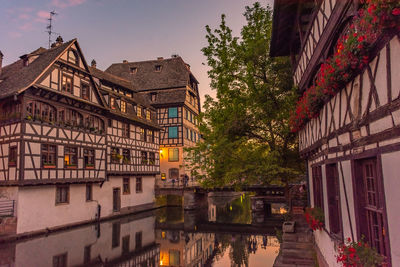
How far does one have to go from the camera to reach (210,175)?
1734 cm

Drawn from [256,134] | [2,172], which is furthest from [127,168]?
[256,134]

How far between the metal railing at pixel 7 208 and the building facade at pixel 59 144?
5 centimetres

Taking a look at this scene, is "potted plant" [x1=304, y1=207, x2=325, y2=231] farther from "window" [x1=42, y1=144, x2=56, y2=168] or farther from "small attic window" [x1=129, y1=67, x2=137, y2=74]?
"small attic window" [x1=129, y1=67, x2=137, y2=74]

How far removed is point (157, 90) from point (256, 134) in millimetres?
26801

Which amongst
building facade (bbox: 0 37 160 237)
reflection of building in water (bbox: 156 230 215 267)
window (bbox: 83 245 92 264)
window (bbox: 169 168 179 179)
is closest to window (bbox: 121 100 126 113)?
building facade (bbox: 0 37 160 237)

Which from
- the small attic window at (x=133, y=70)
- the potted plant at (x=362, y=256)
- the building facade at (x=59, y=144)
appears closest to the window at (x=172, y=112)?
the small attic window at (x=133, y=70)

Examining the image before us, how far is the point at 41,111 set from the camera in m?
19.9

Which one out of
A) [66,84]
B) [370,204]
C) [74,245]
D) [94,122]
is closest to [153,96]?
[94,122]

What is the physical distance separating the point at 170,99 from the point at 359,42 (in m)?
36.3

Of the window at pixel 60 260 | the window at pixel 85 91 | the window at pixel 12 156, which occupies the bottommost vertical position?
the window at pixel 60 260

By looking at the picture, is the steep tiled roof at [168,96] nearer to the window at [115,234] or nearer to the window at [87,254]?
the window at [115,234]

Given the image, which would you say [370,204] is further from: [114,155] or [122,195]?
[122,195]

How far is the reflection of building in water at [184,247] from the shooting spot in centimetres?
1422

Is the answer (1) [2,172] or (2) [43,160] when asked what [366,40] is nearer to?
(2) [43,160]
